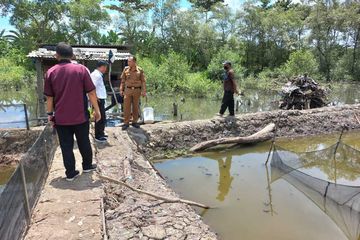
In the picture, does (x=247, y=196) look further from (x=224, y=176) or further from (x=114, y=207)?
(x=114, y=207)

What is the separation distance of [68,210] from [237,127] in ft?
20.2

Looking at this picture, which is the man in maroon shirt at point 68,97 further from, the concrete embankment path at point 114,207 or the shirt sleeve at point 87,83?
the concrete embankment path at point 114,207

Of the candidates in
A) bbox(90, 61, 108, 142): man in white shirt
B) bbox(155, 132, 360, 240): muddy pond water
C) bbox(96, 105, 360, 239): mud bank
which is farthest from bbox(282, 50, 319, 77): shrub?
bbox(90, 61, 108, 142): man in white shirt

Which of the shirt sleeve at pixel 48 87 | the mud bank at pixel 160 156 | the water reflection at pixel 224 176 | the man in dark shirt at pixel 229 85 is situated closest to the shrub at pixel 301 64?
the mud bank at pixel 160 156

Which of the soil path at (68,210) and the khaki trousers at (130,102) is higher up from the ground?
the khaki trousers at (130,102)

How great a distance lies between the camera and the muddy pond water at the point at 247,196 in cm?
457

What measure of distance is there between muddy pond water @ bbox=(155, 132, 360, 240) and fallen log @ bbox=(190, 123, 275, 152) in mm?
187

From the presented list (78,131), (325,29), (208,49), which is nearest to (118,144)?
(78,131)

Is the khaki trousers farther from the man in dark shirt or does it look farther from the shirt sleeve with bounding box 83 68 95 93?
the shirt sleeve with bounding box 83 68 95 93

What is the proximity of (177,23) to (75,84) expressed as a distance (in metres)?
27.1

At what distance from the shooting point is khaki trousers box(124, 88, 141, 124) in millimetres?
7340

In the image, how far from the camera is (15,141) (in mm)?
7609

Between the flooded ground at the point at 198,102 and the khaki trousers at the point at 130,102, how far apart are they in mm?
1779

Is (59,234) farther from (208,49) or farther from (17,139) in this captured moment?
(208,49)
